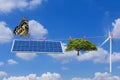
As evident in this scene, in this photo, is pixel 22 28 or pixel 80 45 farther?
pixel 80 45

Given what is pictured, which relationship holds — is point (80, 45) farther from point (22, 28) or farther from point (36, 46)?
point (22, 28)

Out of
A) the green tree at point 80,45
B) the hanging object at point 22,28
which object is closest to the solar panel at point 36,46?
the hanging object at point 22,28

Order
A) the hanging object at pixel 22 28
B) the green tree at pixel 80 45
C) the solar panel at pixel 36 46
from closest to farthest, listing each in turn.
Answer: the solar panel at pixel 36 46, the hanging object at pixel 22 28, the green tree at pixel 80 45

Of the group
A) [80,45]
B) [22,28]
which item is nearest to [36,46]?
[22,28]

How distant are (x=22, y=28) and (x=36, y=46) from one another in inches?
176

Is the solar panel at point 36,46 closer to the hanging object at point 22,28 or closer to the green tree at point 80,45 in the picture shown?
the hanging object at point 22,28

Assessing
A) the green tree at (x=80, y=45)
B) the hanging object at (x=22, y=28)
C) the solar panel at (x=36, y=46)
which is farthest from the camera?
the green tree at (x=80, y=45)

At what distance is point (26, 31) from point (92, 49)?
55.7 ft

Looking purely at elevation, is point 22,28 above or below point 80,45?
above

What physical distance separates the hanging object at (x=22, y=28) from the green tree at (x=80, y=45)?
12551mm

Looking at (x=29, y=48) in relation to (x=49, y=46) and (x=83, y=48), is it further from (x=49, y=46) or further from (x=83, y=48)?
(x=83, y=48)

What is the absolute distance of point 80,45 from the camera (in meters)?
94.0

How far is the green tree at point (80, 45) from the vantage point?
94.2 meters

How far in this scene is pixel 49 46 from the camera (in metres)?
86.6
